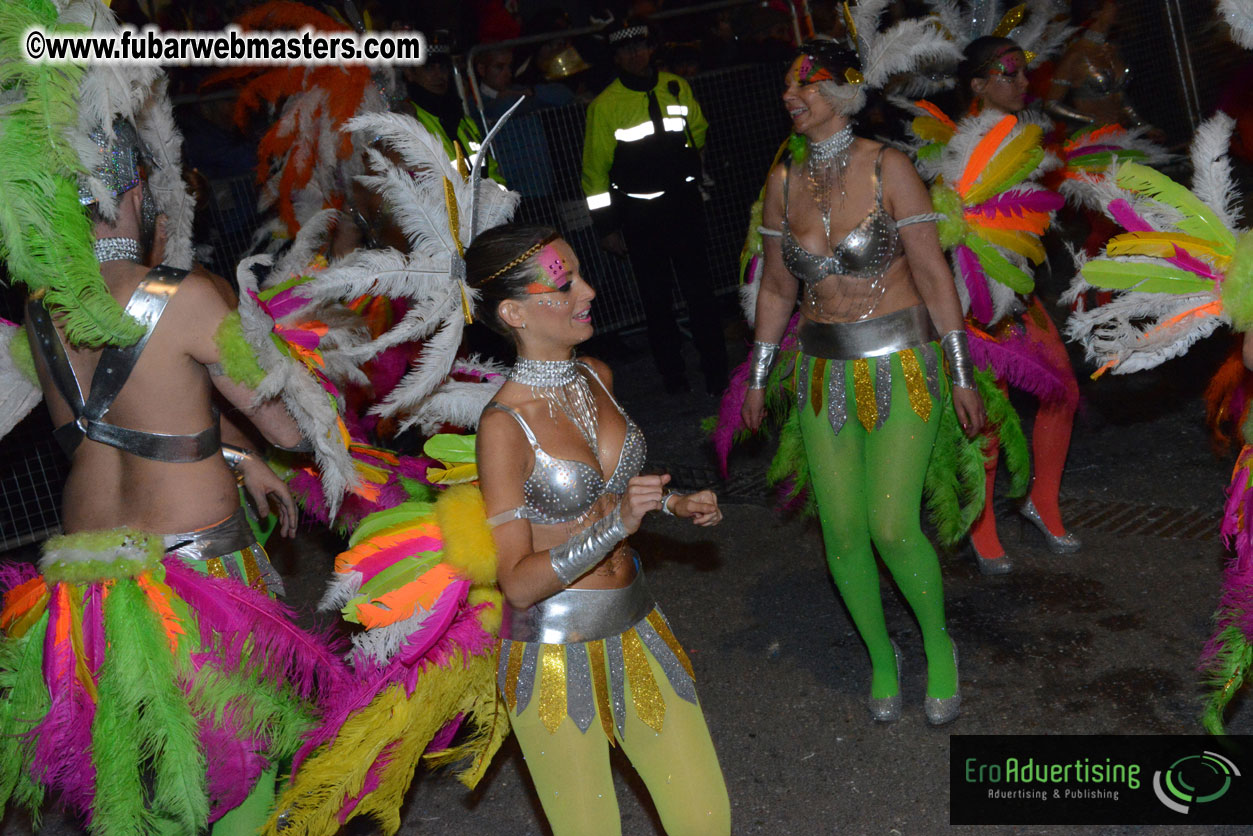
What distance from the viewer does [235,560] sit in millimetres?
2957

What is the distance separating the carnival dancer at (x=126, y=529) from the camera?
2.52 metres

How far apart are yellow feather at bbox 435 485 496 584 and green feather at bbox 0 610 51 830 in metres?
1.06

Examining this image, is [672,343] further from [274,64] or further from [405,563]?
[405,563]

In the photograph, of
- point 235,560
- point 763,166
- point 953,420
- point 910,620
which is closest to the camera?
point 235,560

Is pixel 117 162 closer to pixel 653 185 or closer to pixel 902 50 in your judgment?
pixel 902 50

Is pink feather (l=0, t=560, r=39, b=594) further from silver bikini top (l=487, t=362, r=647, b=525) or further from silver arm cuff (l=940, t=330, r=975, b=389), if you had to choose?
silver arm cuff (l=940, t=330, r=975, b=389)

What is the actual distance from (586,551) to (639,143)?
5.01m

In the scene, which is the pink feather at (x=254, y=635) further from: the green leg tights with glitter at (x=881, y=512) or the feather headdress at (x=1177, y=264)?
the feather headdress at (x=1177, y=264)

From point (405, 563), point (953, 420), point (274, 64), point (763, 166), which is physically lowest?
point (953, 420)

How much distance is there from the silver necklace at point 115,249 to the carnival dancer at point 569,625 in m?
0.83

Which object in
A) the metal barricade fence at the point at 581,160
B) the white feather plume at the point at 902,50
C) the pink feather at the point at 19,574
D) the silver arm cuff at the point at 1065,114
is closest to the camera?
the pink feather at the point at 19,574

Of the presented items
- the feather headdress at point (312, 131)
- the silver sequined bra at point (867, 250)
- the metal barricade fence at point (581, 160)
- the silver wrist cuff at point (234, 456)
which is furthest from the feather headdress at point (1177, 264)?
the metal barricade fence at point (581, 160)

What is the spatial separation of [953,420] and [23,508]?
17.8 feet

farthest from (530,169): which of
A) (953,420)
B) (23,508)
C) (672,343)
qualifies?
(953,420)
